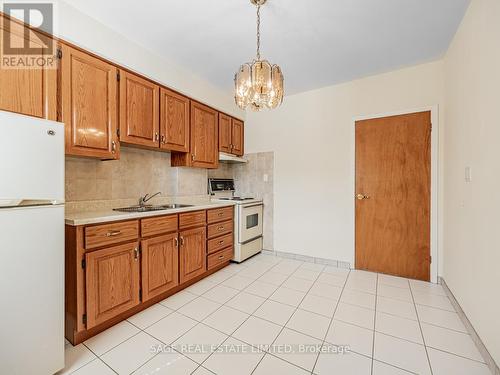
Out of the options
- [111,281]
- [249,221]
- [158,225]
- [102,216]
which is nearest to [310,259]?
[249,221]

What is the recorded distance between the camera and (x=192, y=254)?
2.50 meters

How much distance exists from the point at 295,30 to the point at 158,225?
2.15 metres

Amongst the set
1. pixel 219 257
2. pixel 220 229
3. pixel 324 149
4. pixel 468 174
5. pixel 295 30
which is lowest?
pixel 219 257

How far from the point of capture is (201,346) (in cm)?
158

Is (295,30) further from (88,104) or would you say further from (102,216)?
(102,216)

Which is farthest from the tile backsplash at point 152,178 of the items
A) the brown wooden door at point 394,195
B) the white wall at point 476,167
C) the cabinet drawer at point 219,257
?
the white wall at point 476,167

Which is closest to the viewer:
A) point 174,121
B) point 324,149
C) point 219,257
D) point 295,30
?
point 295,30

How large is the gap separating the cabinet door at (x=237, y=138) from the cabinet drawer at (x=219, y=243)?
1353mm

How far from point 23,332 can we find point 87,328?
18.6 inches

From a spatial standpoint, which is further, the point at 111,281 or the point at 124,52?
the point at 124,52

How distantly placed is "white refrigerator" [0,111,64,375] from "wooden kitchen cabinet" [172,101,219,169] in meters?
1.53

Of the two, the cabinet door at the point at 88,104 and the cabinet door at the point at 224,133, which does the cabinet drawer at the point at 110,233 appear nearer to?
the cabinet door at the point at 88,104

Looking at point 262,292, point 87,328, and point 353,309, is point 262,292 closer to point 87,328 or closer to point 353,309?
point 353,309

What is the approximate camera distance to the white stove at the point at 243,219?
10.5 ft
